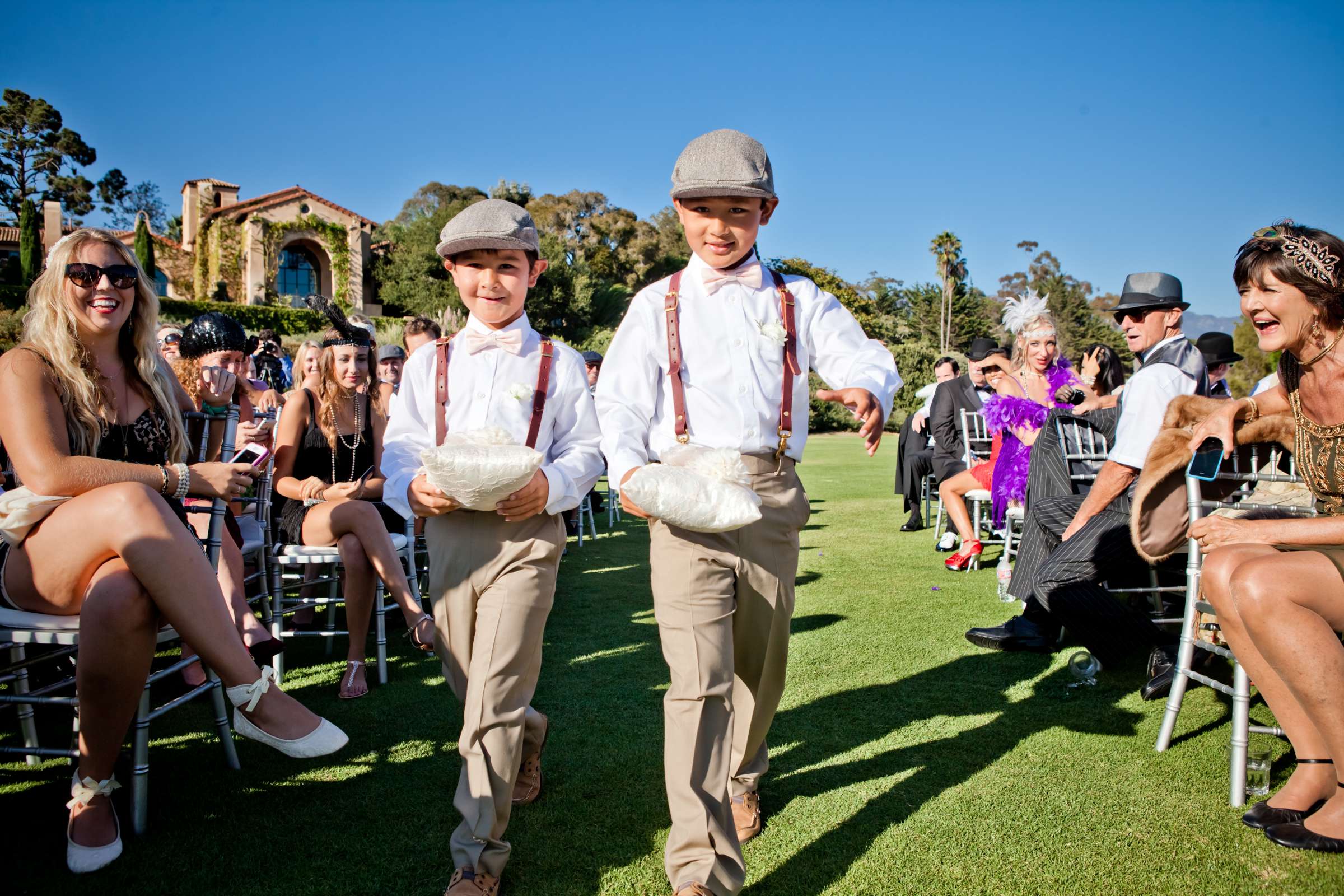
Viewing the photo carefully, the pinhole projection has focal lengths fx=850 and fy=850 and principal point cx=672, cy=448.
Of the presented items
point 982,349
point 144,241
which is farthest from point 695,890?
point 144,241

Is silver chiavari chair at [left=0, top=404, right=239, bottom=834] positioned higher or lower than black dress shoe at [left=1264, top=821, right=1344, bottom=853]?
higher

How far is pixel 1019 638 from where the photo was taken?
4.94m

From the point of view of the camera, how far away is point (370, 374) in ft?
17.2

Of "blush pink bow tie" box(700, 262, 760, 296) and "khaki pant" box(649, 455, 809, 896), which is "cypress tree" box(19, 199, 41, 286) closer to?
"blush pink bow tie" box(700, 262, 760, 296)

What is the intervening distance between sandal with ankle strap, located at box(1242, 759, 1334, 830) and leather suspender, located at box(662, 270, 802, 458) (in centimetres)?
199

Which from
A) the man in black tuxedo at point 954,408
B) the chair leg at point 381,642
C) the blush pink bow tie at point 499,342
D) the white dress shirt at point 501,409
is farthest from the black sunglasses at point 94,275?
the man in black tuxedo at point 954,408

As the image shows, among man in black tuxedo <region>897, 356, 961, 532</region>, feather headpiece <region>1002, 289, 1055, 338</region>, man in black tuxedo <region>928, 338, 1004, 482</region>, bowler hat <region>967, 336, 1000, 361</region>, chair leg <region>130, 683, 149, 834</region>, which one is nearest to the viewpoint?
chair leg <region>130, 683, 149, 834</region>

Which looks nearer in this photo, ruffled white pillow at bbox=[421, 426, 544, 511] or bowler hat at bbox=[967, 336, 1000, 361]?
ruffled white pillow at bbox=[421, 426, 544, 511]

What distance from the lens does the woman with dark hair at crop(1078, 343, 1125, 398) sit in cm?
716

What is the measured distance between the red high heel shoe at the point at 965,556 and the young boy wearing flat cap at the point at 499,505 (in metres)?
5.23

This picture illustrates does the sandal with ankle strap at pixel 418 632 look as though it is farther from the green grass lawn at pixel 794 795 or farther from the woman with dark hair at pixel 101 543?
the woman with dark hair at pixel 101 543

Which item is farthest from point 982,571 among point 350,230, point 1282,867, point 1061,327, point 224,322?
point 1061,327

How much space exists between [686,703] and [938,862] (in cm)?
100

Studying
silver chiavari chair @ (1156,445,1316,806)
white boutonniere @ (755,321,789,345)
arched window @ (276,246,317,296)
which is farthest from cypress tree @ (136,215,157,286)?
silver chiavari chair @ (1156,445,1316,806)
